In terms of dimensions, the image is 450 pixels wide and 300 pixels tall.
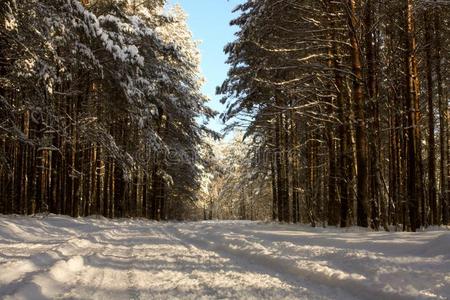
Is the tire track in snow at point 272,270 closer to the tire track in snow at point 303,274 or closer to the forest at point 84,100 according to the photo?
the tire track in snow at point 303,274

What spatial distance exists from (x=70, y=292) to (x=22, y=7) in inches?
374

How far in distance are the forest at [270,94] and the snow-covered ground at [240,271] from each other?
16.4 feet

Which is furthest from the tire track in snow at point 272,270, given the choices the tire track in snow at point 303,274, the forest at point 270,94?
the forest at point 270,94

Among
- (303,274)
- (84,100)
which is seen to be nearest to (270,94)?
(84,100)

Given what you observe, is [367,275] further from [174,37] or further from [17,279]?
[174,37]

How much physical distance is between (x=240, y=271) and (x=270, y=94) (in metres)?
14.5

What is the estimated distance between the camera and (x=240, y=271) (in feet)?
19.1

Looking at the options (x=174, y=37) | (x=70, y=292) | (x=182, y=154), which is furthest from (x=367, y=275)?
(x=174, y=37)

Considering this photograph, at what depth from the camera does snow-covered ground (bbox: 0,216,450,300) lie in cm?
442

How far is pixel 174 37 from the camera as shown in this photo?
35.7 m

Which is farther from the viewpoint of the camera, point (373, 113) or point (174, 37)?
point (174, 37)

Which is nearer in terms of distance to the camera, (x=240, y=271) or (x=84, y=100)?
(x=240, y=271)

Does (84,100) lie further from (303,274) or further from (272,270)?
(303,274)

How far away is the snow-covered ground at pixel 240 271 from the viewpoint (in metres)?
4.42
